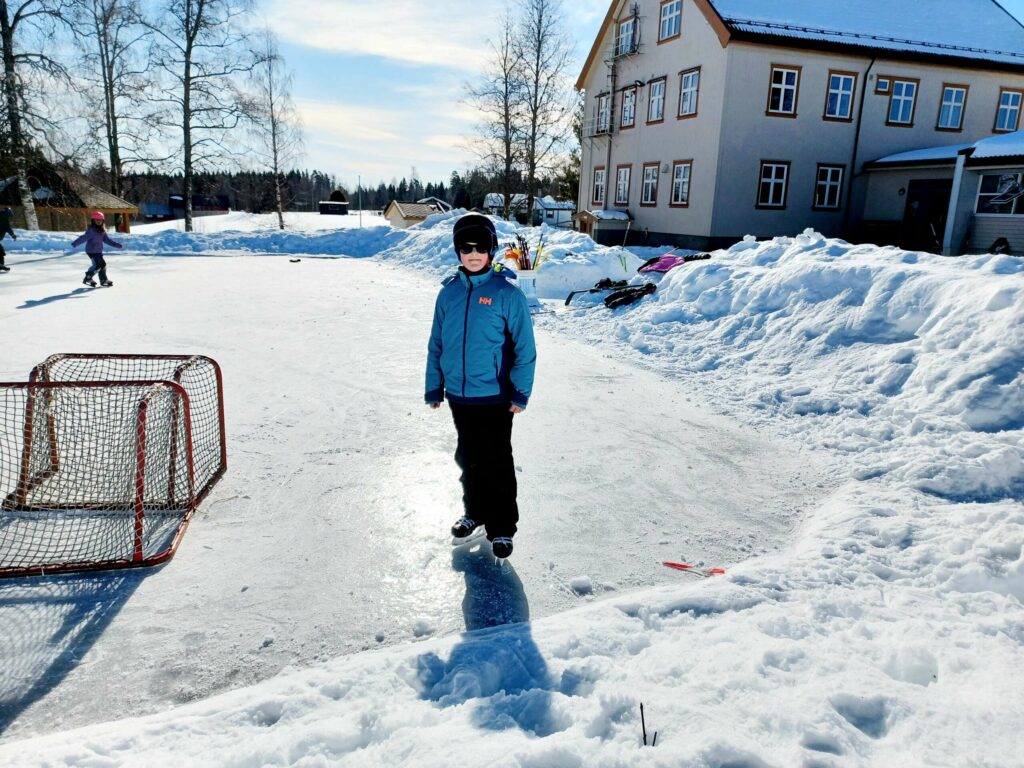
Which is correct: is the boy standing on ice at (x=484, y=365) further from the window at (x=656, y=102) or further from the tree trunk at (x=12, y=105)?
the tree trunk at (x=12, y=105)

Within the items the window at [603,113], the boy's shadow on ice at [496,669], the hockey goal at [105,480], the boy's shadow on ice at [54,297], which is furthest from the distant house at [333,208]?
the boy's shadow on ice at [496,669]

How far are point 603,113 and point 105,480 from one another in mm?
29774

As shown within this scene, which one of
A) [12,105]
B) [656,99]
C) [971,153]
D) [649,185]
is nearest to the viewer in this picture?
[971,153]

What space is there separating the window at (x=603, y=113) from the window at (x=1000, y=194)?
15.0m

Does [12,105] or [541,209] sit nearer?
[12,105]

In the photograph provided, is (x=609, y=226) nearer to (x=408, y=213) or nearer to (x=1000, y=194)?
(x=1000, y=194)

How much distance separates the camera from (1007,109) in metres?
25.0

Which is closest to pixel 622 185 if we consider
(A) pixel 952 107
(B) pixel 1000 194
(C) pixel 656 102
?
(C) pixel 656 102

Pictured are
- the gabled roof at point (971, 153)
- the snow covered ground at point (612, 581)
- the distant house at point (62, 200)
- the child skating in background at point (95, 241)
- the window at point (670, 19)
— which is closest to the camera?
the snow covered ground at point (612, 581)

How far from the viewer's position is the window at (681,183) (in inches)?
940

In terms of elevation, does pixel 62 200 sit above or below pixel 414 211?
below

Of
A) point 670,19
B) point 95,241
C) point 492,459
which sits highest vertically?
point 670,19

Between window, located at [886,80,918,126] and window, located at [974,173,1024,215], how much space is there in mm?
5043

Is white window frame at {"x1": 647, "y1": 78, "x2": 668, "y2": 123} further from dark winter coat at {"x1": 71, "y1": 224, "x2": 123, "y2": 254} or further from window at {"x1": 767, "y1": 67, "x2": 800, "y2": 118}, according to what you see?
dark winter coat at {"x1": 71, "y1": 224, "x2": 123, "y2": 254}
